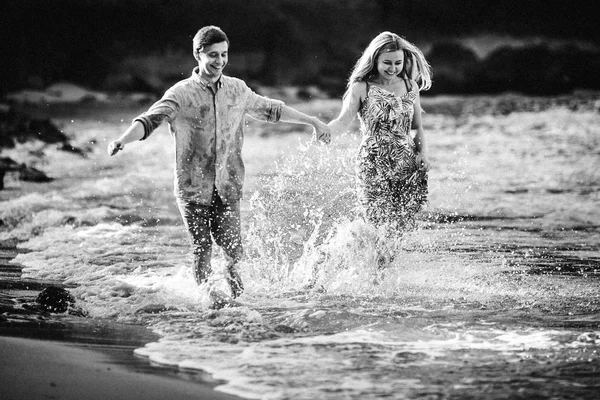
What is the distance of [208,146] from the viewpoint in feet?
17.2

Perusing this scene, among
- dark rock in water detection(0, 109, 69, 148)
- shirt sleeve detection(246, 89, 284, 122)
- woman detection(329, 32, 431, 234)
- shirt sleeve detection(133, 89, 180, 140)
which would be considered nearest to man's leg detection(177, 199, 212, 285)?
shirt sleeve detection(133, 89, 180, 140)

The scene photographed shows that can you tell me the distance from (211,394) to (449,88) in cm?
2122

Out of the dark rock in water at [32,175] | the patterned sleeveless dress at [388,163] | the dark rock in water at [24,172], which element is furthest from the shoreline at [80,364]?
the dark rock in water at [32,175]

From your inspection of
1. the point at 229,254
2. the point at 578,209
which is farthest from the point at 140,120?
the point at 578,209

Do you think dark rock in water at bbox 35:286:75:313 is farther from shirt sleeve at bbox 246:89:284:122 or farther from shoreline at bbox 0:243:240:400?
shirt sleeve at bbox 246:89:284:122

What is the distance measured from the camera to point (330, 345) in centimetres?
438

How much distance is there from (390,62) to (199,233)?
5.44 feet

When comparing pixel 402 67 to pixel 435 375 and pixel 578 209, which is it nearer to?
pixel 435 375

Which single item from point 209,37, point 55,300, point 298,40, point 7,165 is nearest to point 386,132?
point 209,37

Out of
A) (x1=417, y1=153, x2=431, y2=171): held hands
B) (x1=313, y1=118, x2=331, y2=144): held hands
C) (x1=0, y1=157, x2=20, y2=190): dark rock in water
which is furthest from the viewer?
(x1=0, y1=157, x2=20, y2=190): dark rock in water

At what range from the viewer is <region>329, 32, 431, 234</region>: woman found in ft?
19.6

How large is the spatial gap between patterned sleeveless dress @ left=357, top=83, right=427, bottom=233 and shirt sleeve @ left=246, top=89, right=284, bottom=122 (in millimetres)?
730

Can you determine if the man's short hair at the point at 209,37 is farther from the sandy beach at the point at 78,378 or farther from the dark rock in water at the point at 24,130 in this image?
the dark rock in water at the point at 24,130

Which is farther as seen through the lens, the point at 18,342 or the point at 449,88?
the point at 449,88
